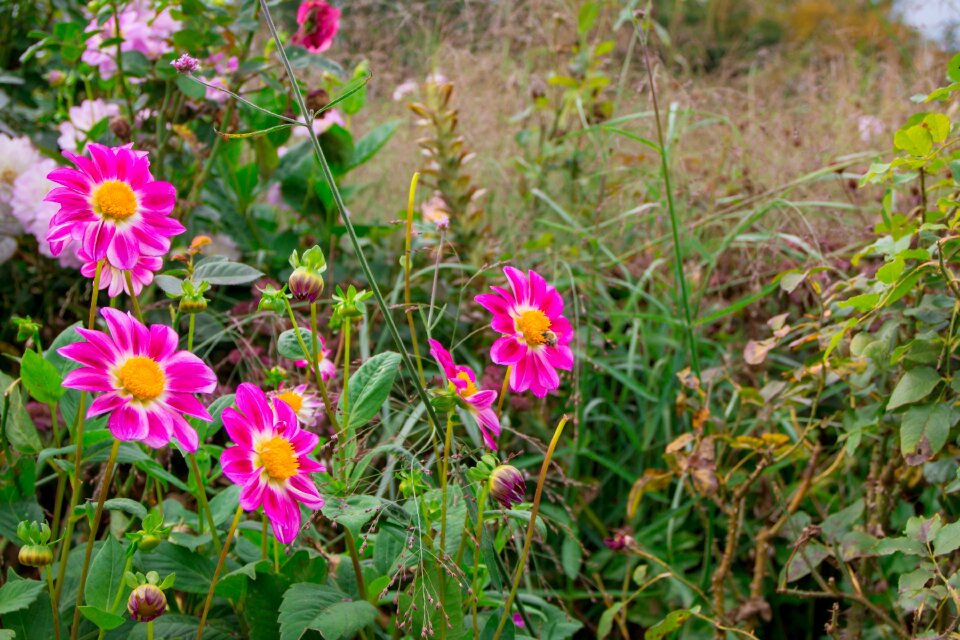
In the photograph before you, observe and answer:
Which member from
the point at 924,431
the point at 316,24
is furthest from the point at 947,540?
the point at 316,24

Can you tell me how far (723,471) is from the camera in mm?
1350

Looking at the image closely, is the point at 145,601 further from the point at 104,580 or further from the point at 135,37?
the point at 135,37

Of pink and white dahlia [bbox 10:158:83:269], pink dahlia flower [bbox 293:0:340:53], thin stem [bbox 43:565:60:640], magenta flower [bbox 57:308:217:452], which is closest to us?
magenta flower [bbox 57:308:217:452]

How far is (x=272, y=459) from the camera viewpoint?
0.67 m

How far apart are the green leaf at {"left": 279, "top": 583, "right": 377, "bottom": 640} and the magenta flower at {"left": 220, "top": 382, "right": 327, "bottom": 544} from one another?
0.08 meters

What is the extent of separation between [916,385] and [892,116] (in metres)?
1.29

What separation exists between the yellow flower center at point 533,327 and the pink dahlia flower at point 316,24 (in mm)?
885

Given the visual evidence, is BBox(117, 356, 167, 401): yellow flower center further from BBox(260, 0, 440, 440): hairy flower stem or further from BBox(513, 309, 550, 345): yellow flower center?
BBox(513, 309, 550, 345): yellow flower center

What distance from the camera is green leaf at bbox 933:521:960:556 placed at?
816 millimetres

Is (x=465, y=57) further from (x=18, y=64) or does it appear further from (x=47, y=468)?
(x=47, y=468)

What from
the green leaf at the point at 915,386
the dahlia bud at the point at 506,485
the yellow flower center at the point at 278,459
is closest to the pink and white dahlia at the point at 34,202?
the yellow flower center at the point at 278,459

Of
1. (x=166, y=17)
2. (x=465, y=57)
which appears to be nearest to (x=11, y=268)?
(x=166, y=17)

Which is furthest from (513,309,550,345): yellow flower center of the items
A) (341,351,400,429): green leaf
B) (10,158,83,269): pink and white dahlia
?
(10,158,83,269): pink and white dahlia

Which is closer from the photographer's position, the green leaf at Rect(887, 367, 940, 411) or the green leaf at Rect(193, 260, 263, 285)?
the green leaf at Rect(193, 260, 263, 285)
